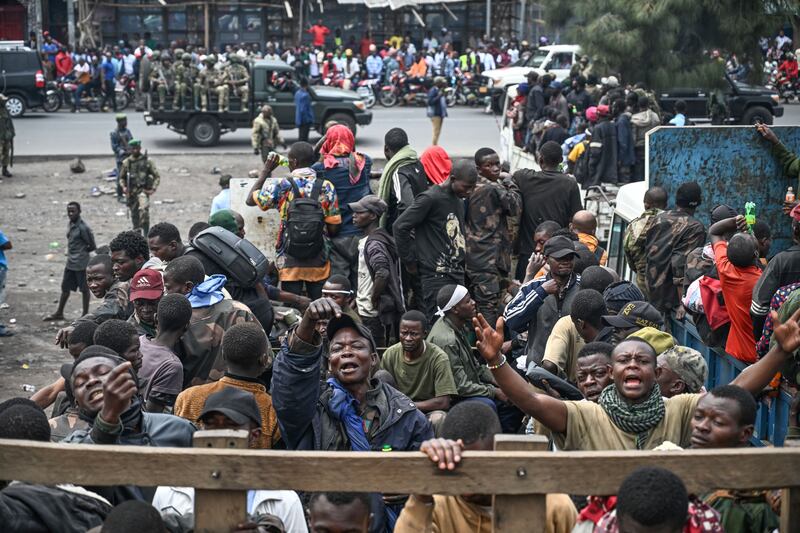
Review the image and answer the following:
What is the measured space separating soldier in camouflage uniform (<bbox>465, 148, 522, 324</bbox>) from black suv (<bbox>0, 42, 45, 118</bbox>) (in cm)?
2108

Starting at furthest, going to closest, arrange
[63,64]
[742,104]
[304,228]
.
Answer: [63,64], [742,104], [304,228]

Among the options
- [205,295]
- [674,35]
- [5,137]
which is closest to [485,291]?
[205,295]

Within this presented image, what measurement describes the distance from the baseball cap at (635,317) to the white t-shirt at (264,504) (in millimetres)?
2559

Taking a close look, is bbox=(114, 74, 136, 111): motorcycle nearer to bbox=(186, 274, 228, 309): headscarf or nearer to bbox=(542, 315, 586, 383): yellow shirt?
bbox=(186, 274, 228, 309): headscarf

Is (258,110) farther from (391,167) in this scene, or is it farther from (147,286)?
(147,286)

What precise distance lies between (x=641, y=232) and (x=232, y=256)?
10.6 feet

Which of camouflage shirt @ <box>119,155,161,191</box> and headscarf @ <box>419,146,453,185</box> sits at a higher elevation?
headscarf @ <box>419,146,453,185</box>

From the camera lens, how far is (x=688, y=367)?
515 centimetres

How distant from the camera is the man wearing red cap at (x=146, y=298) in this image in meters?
6.34

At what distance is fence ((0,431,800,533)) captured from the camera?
2982 mm

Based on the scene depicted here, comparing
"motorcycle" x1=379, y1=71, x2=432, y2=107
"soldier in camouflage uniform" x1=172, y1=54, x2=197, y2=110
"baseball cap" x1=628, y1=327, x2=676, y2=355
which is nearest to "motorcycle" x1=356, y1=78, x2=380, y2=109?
"motorcycle" x1=379, y1=71, x2=432, y2=107

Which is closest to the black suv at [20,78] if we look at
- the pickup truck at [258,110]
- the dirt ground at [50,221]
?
the pickup truck at [258,110]

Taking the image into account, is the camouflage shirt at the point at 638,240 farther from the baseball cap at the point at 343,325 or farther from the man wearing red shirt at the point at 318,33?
the man wearing red shirt at the point at 318,33

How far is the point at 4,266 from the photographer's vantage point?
11.2 metres
